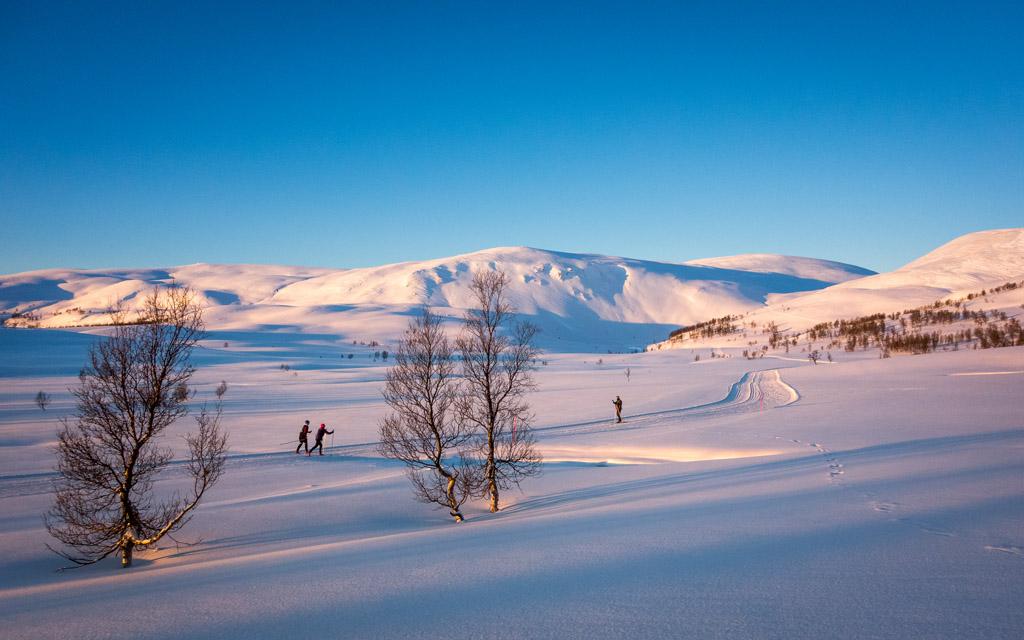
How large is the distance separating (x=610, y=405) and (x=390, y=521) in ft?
80.6

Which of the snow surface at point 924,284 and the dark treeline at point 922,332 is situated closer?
the dark treeline at point 922,332

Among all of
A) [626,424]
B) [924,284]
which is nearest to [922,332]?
[626,424]

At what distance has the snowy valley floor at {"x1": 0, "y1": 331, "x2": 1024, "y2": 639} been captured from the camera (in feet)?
14.8

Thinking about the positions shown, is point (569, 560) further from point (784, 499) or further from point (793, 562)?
point (784, 499)

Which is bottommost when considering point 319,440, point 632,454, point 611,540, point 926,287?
point 632,454

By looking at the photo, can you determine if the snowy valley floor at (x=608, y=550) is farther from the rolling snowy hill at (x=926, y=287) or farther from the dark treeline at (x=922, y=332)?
the rolling snowy hill at (x=926, y=287)

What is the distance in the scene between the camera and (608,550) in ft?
21.7

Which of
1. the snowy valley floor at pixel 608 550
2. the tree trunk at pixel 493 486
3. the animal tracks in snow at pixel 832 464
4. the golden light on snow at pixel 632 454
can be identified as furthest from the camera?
the golden light on snow at pixel 632 454

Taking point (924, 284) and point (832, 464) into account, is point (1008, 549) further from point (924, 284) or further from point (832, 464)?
point (924, 284)

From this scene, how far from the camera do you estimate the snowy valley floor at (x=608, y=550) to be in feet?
14.8

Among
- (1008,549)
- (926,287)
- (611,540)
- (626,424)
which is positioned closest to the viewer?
(1008,549)

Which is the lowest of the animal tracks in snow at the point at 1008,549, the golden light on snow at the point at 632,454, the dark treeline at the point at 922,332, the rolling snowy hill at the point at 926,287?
the golden light on snow at the point at 632,454

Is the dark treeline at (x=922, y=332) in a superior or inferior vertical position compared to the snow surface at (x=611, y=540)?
superior

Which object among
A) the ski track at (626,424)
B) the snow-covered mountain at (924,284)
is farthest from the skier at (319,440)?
the snow-covered mountain at (924,284)
